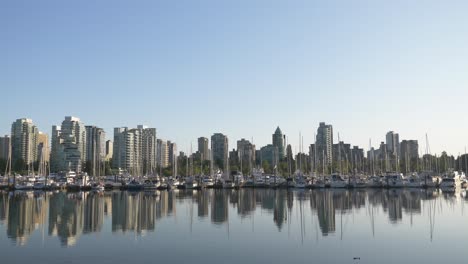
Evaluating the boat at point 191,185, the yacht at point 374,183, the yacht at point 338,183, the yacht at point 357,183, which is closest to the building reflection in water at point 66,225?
the boat at point 191,185

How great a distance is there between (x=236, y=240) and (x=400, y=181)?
11029 centimetres

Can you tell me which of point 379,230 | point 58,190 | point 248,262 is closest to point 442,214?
point 379,230

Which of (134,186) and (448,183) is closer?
(448,183)

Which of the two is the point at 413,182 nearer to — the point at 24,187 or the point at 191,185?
the point at 191,185

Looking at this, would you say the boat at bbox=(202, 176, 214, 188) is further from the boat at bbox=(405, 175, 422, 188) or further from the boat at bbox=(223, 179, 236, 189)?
the boat at bbox=(405, 175, 422, 188)

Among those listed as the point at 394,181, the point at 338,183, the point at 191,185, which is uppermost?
the point at 394,181

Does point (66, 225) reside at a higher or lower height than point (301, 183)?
lower

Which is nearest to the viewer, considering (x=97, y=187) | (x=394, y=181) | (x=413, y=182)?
(x=97, y=187)

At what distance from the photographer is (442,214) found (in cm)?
6291

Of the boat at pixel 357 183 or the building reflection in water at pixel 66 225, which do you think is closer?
the building reflection in water at pixel 66 225

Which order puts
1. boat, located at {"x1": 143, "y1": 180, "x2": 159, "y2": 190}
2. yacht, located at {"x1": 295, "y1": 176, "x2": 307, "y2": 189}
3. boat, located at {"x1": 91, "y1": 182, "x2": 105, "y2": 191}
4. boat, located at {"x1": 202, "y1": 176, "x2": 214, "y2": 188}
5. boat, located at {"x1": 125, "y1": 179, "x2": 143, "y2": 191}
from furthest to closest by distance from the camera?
boat, located at {"x1": 202, "y1": 176, "x2": 214, "y2": 188} < yacht, located at {"x1": 295, "y1": 176, "x2": 307, "y2": 189} < boat, located at {"x1": 125, "y1": 179, "x2": 143, "y2": 191} < boat, located at {"x1": 91, "y1": 182, "x2": 105, "y2": 191} < boat, located at {"x1": 143, "y1": 180, "x2": 159, "y2": 190}

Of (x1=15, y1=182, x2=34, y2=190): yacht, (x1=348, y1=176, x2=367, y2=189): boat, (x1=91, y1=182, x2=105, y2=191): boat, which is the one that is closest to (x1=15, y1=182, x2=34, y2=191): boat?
(x1=15, y1=182, x2=34, y2=190): yacht

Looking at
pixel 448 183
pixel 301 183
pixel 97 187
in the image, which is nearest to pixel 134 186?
pixel 97 187

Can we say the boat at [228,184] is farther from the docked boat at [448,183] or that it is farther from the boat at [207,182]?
the docked boat at [448,183]
